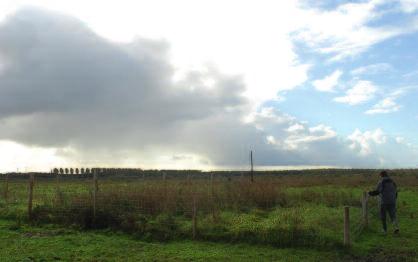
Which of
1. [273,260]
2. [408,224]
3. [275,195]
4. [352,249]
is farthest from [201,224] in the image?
[408,224]

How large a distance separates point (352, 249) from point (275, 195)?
25.2 ft

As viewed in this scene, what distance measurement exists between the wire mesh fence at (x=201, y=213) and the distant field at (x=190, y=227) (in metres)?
0.03

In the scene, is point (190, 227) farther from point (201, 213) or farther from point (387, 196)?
point (387, 196)

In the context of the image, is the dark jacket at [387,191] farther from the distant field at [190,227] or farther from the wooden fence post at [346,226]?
the wooden fence post at [346,226]

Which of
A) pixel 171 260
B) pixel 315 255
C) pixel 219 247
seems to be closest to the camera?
pixel 171 260

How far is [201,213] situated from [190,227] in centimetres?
169

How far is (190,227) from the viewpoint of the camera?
48.5 ft

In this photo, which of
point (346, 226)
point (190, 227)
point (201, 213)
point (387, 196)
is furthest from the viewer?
point (201, 213)

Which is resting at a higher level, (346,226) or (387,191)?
(387,191)

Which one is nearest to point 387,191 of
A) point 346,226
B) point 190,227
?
point 346,226

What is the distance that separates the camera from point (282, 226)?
1370cm

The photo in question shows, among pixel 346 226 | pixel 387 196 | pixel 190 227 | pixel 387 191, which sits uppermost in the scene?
pixel 387 191

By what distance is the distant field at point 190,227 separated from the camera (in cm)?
1241

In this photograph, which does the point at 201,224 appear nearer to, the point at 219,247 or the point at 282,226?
the point at 219,247
